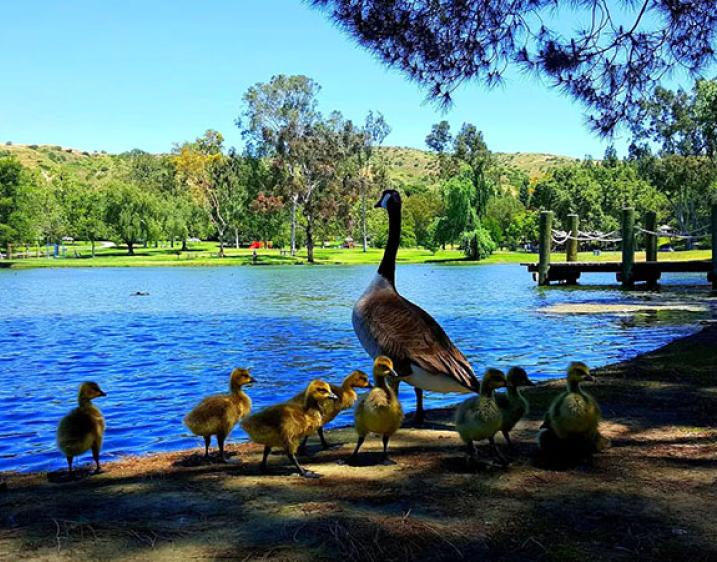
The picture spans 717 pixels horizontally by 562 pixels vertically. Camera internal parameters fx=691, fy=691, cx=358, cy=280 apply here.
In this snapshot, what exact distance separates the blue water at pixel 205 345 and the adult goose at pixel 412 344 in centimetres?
286

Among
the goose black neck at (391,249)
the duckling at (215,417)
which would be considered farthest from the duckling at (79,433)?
the goose black neck at (391,249)

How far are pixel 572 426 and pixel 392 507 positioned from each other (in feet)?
6.43

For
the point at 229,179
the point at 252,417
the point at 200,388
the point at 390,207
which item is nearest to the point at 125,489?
the point at 252,417

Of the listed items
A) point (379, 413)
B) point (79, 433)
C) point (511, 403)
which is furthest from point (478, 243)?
point (79, 433)

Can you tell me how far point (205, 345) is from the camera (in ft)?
68.2

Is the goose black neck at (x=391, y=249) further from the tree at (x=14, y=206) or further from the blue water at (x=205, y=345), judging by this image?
the tree at (x=14, y=206)

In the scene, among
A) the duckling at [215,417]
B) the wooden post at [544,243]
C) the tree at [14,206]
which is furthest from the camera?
the tree at [14,206]

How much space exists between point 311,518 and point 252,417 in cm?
138

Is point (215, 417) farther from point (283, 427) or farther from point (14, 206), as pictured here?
point (14, 206)

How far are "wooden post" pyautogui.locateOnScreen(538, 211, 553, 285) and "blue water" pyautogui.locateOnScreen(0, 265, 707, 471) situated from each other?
1.03m

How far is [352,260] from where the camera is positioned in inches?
3563

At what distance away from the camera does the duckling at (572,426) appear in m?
6.00

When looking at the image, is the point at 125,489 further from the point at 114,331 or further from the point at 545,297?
the point at 545,297

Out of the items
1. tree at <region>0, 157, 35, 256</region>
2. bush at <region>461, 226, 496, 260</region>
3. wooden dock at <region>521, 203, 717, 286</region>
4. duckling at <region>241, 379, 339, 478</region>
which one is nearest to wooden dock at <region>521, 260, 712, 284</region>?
wooden dock at <region>521, 203, 717, 286</region>
